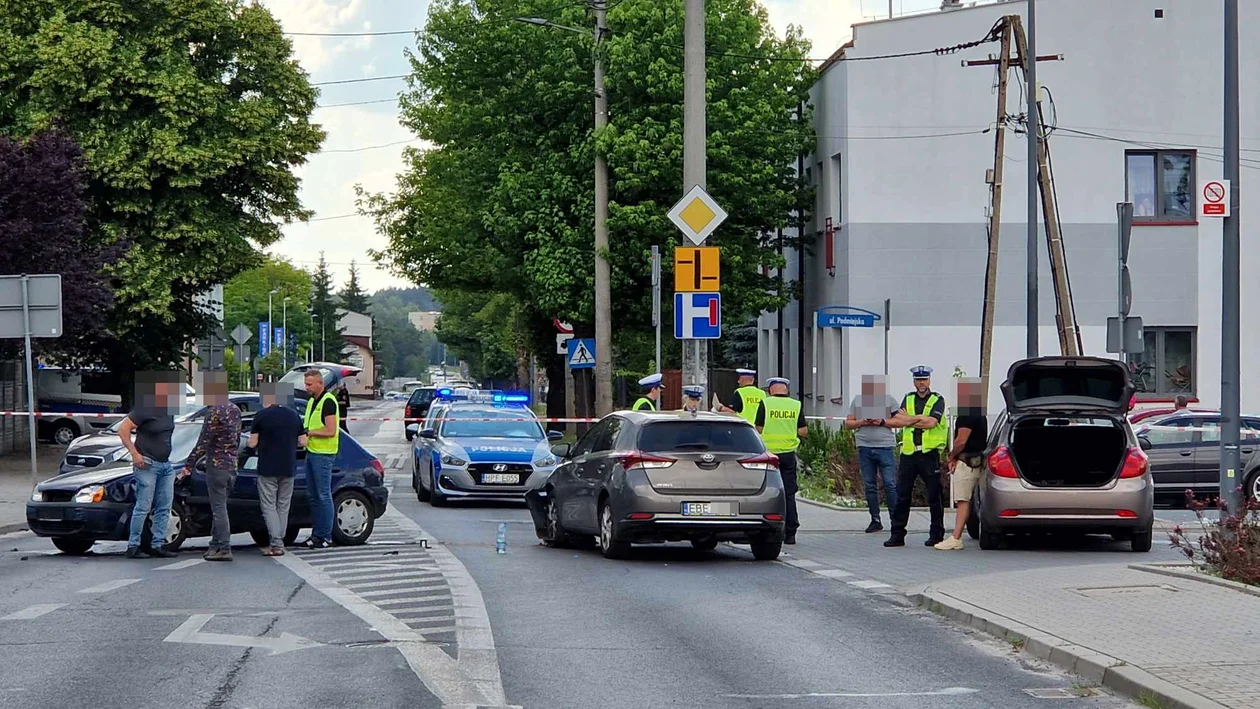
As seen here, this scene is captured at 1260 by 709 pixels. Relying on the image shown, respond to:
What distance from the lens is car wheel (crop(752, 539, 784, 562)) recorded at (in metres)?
16.6

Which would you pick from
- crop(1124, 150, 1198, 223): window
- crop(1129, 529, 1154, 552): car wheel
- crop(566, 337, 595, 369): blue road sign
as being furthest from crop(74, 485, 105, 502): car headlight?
crop(1124, 150, 1198, 223): window

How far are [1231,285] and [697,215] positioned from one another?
6.23 metres

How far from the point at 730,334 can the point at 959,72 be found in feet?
62.0

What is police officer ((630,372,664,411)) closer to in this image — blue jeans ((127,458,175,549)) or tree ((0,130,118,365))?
blue jeans ((127,458,175,549))

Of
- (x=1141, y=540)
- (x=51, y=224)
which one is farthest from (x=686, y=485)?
(x=51, y=224)

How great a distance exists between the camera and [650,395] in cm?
2378

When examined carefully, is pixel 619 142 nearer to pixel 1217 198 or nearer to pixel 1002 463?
pixel 1002 463

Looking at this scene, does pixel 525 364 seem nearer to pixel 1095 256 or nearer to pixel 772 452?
pixel 1095 256

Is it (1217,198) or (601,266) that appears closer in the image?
(1217,198)

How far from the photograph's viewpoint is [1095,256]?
3984 centimetres

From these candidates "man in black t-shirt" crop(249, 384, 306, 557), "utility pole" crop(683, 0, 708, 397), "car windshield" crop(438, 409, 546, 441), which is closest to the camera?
"man in black t-shirt" crop(249, 384, 306, 557)

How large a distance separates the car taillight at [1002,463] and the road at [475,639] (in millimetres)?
2904

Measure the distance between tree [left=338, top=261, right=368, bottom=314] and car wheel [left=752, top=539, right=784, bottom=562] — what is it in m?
179

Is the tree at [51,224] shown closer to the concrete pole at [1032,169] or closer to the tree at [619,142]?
the tree at [619,142]
